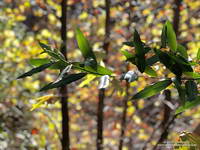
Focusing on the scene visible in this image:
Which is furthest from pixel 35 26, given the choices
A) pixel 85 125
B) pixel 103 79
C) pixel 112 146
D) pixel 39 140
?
pixel 103 79

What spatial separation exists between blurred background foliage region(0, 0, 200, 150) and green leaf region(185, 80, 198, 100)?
157 mm

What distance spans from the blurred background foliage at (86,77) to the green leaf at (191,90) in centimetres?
16

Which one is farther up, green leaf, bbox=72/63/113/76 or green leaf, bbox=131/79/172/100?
green leaf, bbox=72/63/113/76

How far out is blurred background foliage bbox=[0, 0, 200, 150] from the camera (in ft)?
6.02

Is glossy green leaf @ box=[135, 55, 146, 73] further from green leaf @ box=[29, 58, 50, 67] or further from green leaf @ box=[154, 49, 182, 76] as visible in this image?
green leaf @ box=[29, 58, 50, 67]

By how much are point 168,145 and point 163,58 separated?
0.21 metres

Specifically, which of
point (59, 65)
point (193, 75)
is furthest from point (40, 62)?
point (193, 75)

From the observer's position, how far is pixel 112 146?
496cm

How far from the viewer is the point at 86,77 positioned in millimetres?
1062

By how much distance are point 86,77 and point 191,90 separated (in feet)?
1.42

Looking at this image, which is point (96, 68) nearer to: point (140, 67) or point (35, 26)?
point (140, 67)

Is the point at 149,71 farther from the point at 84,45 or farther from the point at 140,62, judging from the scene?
the point at 84,45

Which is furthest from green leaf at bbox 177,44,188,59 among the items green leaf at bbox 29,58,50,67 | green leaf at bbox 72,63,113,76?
green leaf at bbox 29,58,50,67

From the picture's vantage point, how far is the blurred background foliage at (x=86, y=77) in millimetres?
1834
